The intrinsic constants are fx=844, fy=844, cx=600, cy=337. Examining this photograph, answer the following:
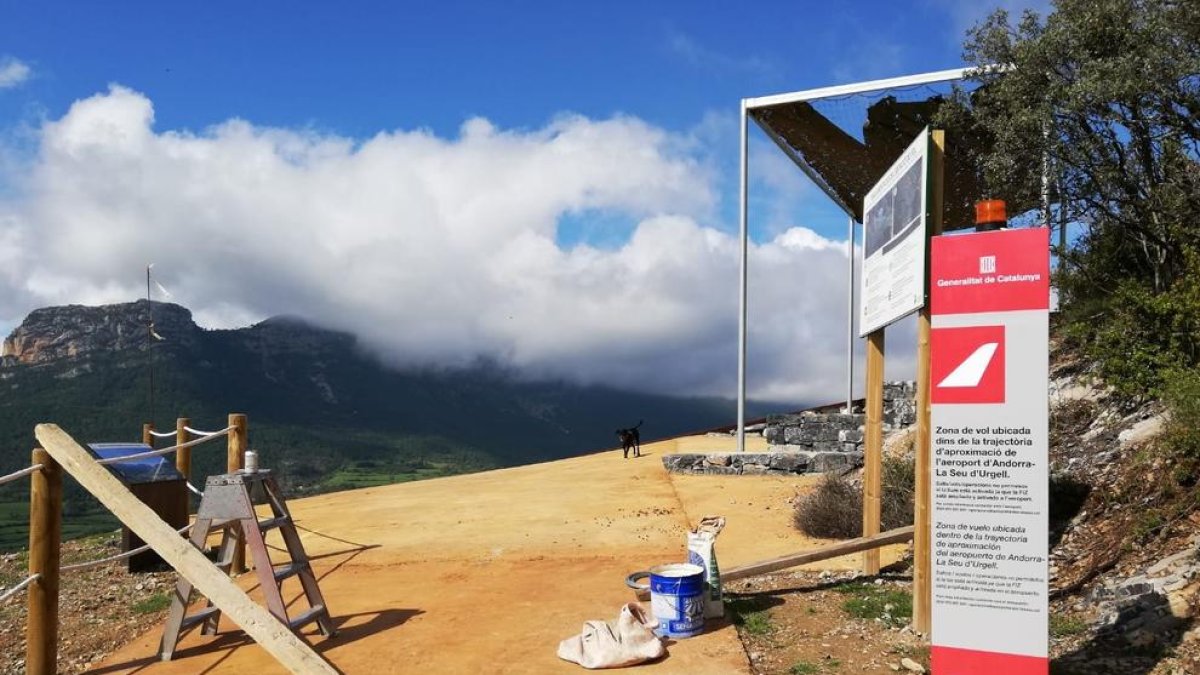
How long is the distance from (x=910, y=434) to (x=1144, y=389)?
483 cm

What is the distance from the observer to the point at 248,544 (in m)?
5.31

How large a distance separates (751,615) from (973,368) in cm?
250

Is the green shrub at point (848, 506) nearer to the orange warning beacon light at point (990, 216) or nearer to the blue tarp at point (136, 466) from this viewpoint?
the orange warning beacon light at point (990, 216)

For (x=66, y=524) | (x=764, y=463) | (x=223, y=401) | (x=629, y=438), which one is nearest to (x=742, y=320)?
(x=764, y=463)

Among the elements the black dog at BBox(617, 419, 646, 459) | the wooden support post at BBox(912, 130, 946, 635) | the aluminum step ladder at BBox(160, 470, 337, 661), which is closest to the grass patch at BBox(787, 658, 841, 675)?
the wooden support post at BBox(912, 130, 946, 635)

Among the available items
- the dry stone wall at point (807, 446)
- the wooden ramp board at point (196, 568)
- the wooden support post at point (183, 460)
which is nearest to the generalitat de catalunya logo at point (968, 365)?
the wooden ramp board at point (196, 568)

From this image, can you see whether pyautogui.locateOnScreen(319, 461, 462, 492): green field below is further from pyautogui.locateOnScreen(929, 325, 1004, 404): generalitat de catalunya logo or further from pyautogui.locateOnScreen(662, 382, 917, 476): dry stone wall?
pyautogui.locateOnScreen(929, 325, 1004, 404): generalitat de catalunya logo

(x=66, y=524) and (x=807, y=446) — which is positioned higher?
(x=807, y=446)

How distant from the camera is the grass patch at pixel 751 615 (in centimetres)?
568

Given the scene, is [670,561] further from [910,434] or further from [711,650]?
[910,434]

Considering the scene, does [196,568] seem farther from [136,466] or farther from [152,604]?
[136,466]

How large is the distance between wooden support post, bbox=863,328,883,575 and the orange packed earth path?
0.48 m

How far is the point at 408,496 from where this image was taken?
13.3 metres

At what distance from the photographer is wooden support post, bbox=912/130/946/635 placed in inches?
210
